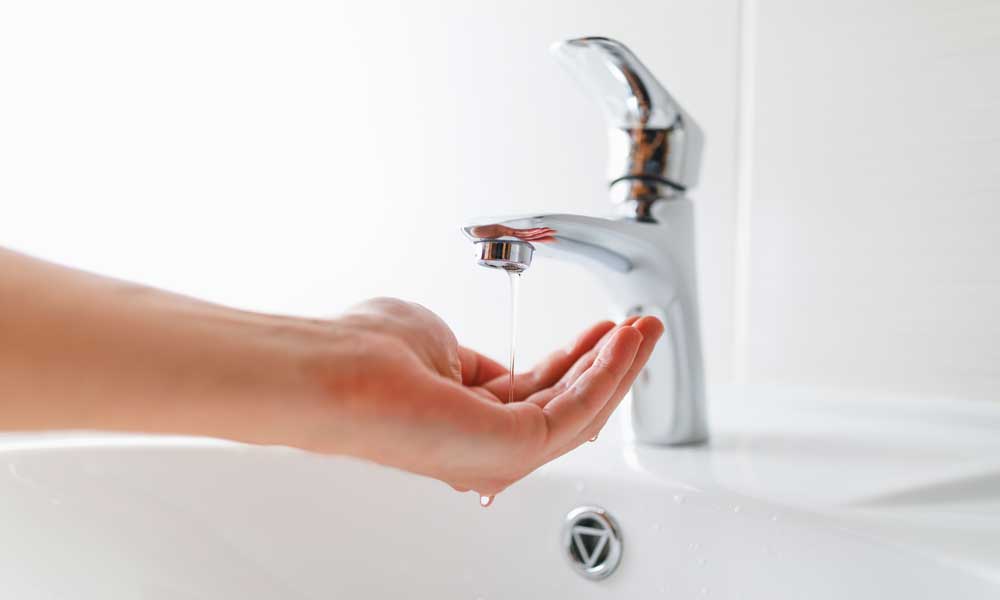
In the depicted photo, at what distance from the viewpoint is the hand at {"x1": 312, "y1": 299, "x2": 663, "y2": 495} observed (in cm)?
29

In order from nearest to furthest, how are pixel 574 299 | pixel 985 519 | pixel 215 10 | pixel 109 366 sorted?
pixel 109 366 < pixel 985 519 < pixel 574 299 < pixel 215 10

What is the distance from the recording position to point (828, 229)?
625 mm

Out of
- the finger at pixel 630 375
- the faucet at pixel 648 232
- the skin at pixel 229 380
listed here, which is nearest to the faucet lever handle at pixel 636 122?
the faucet at pixel 648 232

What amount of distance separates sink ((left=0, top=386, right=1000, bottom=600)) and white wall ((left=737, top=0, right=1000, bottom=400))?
0.10 m

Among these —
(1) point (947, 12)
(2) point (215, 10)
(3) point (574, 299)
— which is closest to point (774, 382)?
(3) point (574, 299)

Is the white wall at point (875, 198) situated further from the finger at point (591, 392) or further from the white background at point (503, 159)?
the finger at point (591, 392)

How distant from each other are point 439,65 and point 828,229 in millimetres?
406

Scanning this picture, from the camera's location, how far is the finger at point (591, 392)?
0.35 meters

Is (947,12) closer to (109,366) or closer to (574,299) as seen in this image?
(574,299)

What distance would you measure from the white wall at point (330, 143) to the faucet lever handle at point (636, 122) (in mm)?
181

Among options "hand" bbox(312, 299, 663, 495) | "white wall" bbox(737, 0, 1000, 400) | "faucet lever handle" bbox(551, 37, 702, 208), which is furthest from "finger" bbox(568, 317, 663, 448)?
"white wall" bbox(737, 0, 1000, 400)

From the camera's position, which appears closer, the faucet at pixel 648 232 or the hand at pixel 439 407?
the hand at pixel 439 407

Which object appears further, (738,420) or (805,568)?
(738,420)

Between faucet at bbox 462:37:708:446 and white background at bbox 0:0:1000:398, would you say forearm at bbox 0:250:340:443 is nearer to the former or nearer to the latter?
faucet at bbox 462:37:708:446
